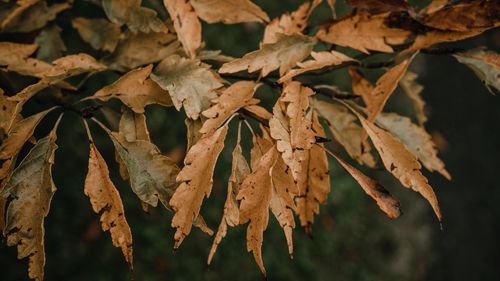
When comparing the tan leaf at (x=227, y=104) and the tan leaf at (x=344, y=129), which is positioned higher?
the tan leaf at (x=227, y=104)

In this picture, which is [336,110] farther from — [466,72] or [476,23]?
[466,72]

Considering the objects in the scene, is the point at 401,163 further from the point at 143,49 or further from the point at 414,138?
the point at 143,49

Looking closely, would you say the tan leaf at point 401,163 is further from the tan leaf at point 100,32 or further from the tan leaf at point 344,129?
Result: the tan leaf at point 100,32

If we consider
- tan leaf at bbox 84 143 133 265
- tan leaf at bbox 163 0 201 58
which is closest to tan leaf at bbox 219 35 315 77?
tan leaf at bbox 163 0 201 58

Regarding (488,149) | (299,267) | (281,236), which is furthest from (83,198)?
(488,149)

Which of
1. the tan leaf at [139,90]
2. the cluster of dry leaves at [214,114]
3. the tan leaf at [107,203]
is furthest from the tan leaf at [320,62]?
the tan leaf at [107,203]
